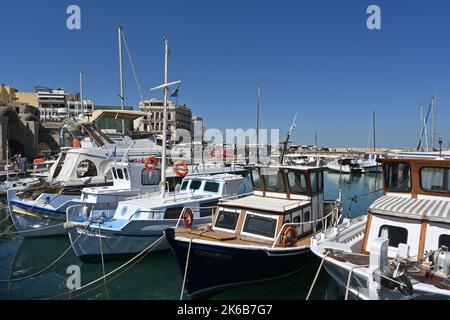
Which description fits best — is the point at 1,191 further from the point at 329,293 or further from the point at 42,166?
the point at 329,293

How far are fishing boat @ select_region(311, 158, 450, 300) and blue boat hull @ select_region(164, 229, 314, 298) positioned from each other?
1514mm

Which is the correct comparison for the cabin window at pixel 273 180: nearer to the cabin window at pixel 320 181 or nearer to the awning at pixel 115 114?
the cabin window at pixel 320 181

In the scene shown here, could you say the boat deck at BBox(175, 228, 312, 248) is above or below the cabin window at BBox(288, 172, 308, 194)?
below

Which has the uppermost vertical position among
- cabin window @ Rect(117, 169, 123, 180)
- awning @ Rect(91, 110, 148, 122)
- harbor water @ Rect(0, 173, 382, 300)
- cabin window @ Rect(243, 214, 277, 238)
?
awning @ Rect(91, 110, 148, 122)

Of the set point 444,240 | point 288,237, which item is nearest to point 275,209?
point 288,237

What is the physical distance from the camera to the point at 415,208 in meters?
8.67

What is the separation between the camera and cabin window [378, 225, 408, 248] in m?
8.34

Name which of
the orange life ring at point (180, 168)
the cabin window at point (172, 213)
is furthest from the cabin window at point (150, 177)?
the cabin window at point (172, 213)

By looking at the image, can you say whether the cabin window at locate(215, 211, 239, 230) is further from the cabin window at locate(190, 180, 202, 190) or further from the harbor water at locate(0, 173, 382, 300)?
the cabin window at locate(190, 180, 202, 190)

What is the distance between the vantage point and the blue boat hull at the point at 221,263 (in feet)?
31.9

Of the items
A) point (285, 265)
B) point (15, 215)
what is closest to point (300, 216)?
point (285, 265)

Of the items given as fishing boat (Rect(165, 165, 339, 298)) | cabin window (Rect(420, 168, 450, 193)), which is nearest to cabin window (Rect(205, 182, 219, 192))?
fishing boat (Rect(165, 165, 339, 298))

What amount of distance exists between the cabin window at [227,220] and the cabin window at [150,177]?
28.7 feet
